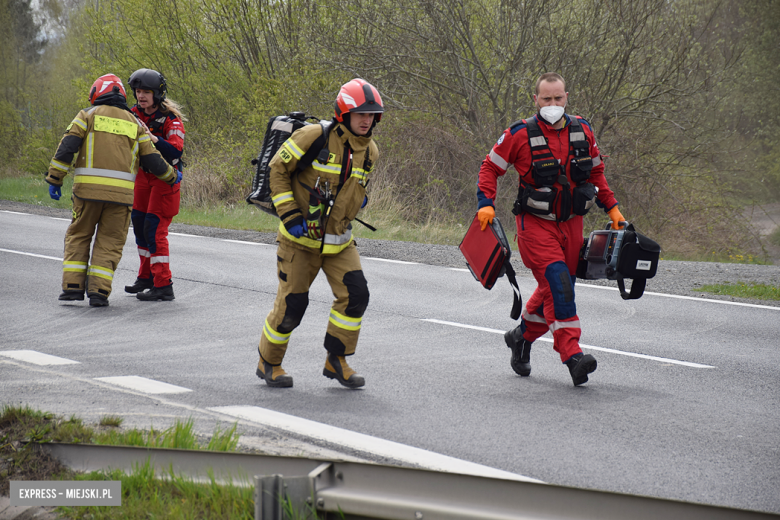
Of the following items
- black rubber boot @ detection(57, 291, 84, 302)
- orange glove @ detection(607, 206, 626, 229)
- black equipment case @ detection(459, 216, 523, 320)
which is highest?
orange glove @ detection(607, 206, 626, 229)

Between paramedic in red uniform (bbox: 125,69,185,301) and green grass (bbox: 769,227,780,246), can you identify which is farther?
green grass (bbox: 769,227,780,246)

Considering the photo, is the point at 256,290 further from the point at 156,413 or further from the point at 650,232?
the point at 650,232

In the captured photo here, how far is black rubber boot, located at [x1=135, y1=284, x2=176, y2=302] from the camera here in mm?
8008

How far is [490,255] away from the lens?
212 inches

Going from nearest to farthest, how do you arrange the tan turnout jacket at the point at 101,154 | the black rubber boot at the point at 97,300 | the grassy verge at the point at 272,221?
the tan turnout jacket at the point at 101,154, the black rubber boot at the point at 97,300, the grassy verge at the point at 272,221

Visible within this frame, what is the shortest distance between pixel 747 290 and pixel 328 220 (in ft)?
22.4

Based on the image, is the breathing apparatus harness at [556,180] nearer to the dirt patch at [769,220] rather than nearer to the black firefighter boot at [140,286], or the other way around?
the black firefighter boot at [140,286]

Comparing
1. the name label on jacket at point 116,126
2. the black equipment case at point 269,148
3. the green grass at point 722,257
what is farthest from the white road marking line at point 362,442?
the green grass at point 722,257

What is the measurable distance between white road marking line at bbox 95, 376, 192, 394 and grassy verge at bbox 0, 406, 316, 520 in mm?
842

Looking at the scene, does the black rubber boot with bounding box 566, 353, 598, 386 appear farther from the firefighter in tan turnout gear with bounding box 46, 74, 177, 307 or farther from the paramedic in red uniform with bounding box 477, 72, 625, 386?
the firefighter in tan turnout gear with bounding box 46, 74, 177, 307

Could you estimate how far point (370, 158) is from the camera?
4922 millimetres

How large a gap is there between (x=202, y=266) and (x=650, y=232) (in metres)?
12.0

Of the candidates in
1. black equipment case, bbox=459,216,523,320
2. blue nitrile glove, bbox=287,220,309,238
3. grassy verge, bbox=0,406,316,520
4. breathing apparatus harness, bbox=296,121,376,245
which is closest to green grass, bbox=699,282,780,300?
black equipment case, bbox=459,216,523,320

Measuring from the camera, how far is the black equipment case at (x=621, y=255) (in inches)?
211
